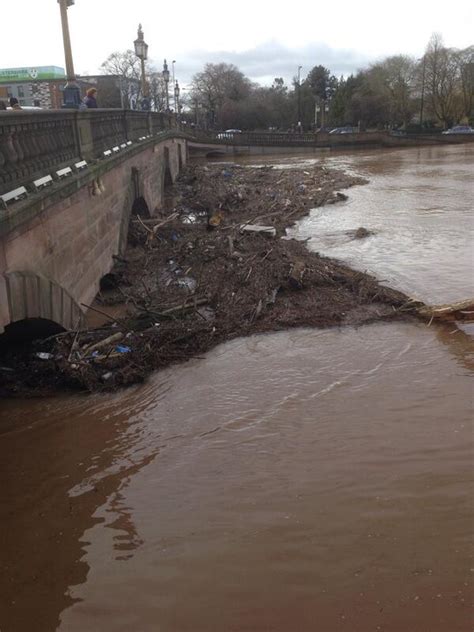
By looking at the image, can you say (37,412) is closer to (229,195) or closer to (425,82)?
(229,195)

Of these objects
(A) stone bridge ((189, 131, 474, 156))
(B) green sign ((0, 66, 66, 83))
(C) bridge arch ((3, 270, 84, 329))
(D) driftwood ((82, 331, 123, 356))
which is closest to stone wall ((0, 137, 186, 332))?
(C) bridge arch ((3, 270, 84, 329))

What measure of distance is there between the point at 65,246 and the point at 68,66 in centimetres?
432

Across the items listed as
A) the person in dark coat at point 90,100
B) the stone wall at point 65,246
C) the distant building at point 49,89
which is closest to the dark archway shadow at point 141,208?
the stone wall at point 65,246

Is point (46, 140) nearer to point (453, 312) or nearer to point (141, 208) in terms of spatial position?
point (453, 312)

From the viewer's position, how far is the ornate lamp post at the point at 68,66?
10.7 metres

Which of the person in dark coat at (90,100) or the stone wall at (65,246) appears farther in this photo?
the person in dark coat at (90,100)

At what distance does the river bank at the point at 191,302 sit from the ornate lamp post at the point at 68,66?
11.5 feet

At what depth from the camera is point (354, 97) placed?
82500mm

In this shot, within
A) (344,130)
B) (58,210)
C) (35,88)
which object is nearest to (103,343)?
(58,210)

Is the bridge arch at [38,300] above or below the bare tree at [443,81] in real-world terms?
below

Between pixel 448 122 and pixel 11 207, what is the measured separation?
83.8 metres

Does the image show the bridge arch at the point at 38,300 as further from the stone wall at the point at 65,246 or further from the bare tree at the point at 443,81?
the bare tree at the point at 443,81

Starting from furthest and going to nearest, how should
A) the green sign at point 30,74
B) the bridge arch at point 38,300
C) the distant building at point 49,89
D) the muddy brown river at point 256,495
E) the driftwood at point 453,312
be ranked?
the green sign at point 30,74 < the distant building at point 49,89 < the driftwood at point 453,312 < the bridge arch at point 38,300 < the muddy brown river at point 256,495

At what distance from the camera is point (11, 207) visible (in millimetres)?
6363
